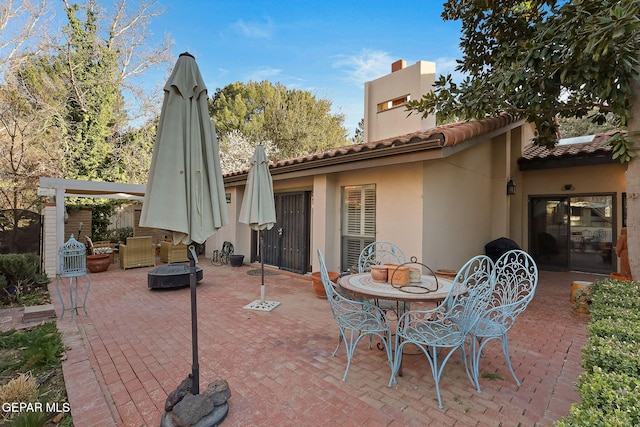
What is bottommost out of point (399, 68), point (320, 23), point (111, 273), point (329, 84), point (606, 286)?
point (111, 273)

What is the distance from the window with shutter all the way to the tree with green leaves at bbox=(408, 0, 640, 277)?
6.84ft

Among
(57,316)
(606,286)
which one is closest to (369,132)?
(606,286)

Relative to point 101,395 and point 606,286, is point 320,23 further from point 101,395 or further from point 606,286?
point 101,395

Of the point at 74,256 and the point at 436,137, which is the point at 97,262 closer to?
the point at 74,256

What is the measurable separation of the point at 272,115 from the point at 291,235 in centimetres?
1222

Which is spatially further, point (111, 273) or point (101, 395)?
point (111, 273)

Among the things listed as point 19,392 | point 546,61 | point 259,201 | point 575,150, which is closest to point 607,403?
point 546,61

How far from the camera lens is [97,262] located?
841cm

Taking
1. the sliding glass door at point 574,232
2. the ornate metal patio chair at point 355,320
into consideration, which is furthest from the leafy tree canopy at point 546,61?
the ornate metal patio chair at point 355,320

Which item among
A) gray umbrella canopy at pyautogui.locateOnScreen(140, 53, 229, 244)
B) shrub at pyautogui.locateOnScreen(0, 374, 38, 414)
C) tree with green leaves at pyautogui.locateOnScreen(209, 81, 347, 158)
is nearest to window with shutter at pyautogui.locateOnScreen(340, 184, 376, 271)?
gray umbrella canopy at pyautogui.locateOnScreen(140, 53, 229, 244)

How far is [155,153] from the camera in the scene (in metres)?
2.40

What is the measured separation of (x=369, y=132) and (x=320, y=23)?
4013 mm

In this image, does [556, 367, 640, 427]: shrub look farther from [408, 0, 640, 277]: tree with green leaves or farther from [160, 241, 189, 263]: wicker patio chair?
[160, 241, 189, 263]: wicker patio chair

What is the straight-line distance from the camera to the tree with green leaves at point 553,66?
11.3 ft
